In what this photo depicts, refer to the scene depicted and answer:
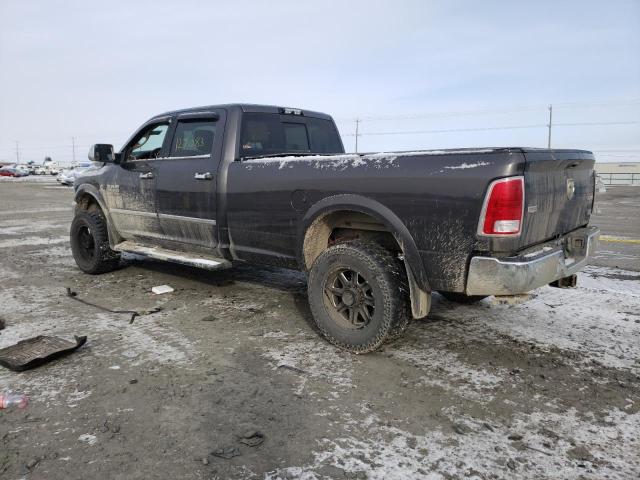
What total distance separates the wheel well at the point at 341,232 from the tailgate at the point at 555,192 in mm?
1004

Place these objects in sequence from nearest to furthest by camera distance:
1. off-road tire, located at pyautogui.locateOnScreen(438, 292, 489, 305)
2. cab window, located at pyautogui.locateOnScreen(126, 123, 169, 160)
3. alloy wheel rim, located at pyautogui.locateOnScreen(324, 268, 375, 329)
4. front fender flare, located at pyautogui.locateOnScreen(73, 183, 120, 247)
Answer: alloy wheel rim, located at pyautogui.locateOnScreen(324, 268, 375, 329)
off-road tire, located at pyautogui.locateOnScreen(438, 292, 489, 305)
cab window, located at pyautogui.locateOnScreen(126, 123, 169, 160)
front fender flare, located at pyautogui.locateOnScreen(73, 183, 120, 247)

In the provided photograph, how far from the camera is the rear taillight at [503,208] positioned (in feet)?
9.36

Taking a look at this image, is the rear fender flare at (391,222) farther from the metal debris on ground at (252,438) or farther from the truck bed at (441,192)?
the metal debris on ground at (252,438)

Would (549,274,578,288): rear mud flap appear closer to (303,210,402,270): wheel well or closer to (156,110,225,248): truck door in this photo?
(303,210,402,270): wheel well

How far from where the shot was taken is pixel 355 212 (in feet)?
12.1

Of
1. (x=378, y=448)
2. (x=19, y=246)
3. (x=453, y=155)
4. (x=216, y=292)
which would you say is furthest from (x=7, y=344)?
(x=19, y=246)

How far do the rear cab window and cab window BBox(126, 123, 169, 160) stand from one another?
1239 mm

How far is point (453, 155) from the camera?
3047 millimetres

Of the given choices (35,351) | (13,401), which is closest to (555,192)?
(13,401)

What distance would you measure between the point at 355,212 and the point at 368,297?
66 cm

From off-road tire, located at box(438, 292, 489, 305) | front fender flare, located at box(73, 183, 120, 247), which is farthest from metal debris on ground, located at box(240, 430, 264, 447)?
front fender flare, located at box(73, 183, 120, 247)

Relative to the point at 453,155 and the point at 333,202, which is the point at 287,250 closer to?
the point at 333,202

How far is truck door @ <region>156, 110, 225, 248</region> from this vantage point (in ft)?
15.2

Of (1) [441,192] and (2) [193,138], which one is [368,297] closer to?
(1) [441,192]
